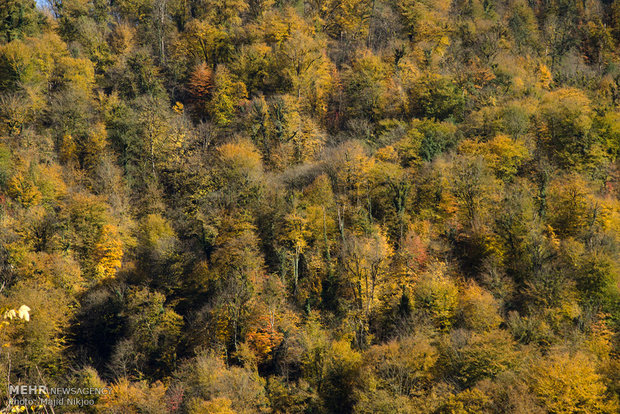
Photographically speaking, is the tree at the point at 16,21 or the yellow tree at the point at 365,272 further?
the tree at the point at 16,21

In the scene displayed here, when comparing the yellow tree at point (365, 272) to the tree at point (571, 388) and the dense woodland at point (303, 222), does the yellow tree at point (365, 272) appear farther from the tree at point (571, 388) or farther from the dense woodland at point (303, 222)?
the tree at point (571, 388)

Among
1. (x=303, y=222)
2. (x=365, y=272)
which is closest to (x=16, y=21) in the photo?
(x=303, y=222)

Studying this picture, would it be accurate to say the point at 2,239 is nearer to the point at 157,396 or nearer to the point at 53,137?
the point at 53,137

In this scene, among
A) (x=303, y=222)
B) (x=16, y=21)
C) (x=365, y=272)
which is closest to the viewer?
(x=365, y=272)

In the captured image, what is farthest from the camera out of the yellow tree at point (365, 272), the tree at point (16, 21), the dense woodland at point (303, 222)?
the tree at point (16, 21)

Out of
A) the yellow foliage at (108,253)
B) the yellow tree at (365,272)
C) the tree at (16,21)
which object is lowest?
the yellow tree at (365,272)

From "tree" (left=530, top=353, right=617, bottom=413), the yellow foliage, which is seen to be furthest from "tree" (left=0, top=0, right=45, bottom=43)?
"tree" (left=530, top=353, right=617, bottom=413)

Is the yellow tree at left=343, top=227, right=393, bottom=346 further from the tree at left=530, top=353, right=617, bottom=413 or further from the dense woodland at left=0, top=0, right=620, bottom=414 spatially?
the tree at left=530, top=353, right=617, bottom=413

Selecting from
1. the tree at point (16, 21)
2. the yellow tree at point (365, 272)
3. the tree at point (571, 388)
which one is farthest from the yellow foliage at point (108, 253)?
the tree at point (16, 21)

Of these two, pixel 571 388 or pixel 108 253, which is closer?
pixel 571 388

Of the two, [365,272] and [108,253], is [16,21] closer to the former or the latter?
[108,253]
